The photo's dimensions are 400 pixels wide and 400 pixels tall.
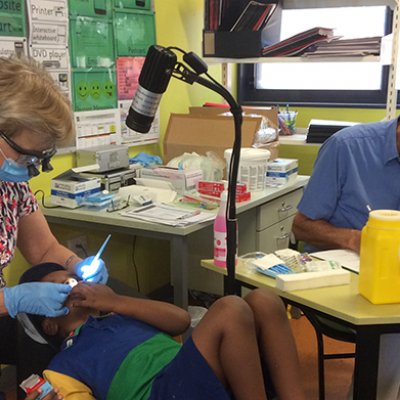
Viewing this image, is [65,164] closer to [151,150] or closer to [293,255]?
[151,150]

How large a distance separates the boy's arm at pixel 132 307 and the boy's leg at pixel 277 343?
0.25 m

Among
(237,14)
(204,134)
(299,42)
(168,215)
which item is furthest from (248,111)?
(168,215)

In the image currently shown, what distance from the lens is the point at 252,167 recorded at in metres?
2.66

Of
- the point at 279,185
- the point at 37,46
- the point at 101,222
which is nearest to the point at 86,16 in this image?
the point at 37,46

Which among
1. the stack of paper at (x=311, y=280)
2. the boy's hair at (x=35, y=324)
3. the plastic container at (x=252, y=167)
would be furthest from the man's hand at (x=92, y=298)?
the plastic container at (x=252, y=167)

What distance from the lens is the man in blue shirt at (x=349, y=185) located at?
6.90ft

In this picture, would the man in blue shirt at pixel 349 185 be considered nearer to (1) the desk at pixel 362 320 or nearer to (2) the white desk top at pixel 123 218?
(2) the white desk top at pixel 123 218

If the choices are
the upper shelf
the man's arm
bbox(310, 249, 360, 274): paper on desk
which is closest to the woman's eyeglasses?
bbox(310, 249, 360, 274): paper on desk

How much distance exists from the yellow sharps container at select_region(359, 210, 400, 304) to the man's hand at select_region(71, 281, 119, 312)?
0.71 meters

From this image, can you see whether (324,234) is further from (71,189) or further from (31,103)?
(31,103)

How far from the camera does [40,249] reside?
1922 mm

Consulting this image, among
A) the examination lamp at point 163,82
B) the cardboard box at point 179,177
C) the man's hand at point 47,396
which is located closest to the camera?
the examination lamp at point 163,82

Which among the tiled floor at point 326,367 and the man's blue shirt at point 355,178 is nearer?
the man's blue shirt at point 355,178

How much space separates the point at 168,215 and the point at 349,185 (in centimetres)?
69
